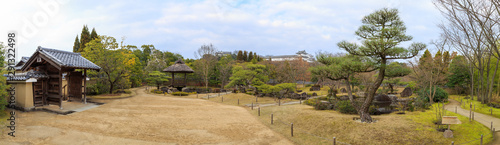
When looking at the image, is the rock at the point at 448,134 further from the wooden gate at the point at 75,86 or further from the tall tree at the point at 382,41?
the wooden gate at the point at 75,86

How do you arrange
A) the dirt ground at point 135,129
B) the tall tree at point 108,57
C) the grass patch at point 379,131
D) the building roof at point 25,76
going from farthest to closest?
the tall tree at point 108,57 < the building roof at point 25,76 < the grass patch at point 379,131 < the dirt ground at point 135,129

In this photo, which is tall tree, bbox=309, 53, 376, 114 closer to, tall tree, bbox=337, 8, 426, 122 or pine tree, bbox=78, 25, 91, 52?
tall tree, bbox=337, 8, 426, 122

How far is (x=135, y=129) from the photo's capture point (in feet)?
35.2

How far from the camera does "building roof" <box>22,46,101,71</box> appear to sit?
14.2 meters

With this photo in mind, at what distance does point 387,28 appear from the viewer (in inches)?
408

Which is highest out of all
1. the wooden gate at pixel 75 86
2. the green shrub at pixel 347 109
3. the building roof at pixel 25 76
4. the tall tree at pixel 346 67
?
the tall tree at pixel 346 67

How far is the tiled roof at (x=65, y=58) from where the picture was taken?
14177mm

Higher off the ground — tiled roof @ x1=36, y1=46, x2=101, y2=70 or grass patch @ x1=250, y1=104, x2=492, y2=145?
tiled roof @ x1=36, y1=46, x2=101, y2=70

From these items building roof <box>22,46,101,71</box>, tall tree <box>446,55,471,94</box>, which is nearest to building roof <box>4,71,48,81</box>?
building roof <box>22,46,101,71</box>

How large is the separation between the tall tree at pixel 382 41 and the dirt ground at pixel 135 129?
5.39m

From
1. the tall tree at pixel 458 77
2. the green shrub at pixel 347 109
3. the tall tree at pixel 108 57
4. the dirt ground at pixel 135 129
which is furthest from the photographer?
the tall tree at pixel 458 77

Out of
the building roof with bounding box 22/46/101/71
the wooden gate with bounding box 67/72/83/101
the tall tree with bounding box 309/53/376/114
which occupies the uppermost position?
the building roof with bounding box 22/46/101/71

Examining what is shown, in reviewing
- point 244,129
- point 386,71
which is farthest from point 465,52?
point 244,129

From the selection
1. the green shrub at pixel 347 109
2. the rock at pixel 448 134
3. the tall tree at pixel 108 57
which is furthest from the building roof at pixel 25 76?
the rock at pixel 448 134
